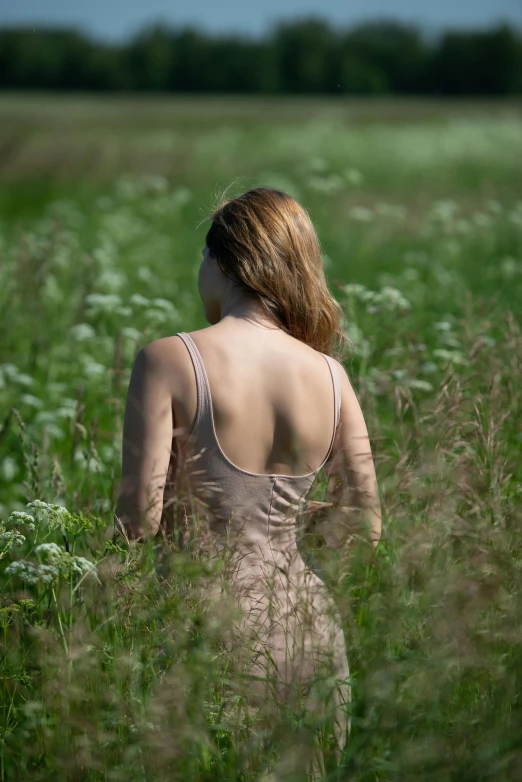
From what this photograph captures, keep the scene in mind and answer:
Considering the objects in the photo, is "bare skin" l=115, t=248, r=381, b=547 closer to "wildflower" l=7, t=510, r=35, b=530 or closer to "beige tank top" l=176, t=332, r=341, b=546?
"beige tank top" l=176, t=332, r=341, b=546

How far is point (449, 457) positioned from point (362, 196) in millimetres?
12543

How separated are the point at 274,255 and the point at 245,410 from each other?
1.39 ft

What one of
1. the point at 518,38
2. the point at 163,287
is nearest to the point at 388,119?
the point at 518,38

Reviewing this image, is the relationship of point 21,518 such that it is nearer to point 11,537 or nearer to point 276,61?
point 11,537

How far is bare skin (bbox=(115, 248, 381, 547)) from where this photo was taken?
7.07 feet

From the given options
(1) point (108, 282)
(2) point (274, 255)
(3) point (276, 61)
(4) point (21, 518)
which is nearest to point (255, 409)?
(2) point (274, 255)

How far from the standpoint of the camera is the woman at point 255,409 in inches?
84.7

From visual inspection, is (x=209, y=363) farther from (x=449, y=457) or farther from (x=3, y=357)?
(x=3, y=357)

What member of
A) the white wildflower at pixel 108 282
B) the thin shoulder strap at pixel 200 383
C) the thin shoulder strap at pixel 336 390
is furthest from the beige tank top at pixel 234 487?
the white wildflower at pixel 108 282

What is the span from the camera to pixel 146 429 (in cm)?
216

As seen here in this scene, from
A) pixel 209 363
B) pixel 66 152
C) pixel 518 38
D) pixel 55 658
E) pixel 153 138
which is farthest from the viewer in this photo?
pixel 518 38

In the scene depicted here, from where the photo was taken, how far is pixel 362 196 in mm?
14523

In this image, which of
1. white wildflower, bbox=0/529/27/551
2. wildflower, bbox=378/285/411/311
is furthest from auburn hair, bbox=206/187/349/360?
wildflower, bbox=378/285/411/311

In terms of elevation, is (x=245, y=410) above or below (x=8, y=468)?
above
